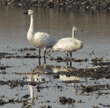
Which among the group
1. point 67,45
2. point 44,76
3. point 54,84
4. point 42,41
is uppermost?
point 42,41

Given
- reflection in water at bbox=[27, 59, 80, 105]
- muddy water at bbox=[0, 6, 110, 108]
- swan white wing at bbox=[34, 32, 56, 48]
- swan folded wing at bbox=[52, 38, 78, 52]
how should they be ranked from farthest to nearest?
swan white wing at bbox=[34, 32, 56, 48] → swan folded wing at bbox=[52, 38, 78, 52] → reflection in water at bbox=[27, 59, 80, 105] → muddy water at bbox=[0, 6, 110, 108]

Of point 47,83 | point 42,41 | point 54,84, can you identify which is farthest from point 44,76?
point 42,41

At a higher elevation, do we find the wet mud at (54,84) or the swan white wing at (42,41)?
the swan white wing at (42,41)

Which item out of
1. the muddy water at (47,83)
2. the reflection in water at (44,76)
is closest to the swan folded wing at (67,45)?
the muddy water at (47,83)

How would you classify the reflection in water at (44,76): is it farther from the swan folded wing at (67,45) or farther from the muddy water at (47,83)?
the swan folded wing at (67,45)

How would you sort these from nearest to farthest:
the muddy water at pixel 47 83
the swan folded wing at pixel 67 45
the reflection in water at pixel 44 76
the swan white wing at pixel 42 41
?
the muddy water at pixel 47 83 → the reflection in water at pixel 44 76 → the swan folded wing at pixel 67 45 → the swan white wing at pixel 42 41

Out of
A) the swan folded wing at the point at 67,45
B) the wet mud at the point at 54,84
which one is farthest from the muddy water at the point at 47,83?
the swan folded wing at the point at 67,45

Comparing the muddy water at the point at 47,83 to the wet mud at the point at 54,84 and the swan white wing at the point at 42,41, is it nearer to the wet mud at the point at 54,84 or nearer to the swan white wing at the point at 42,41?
the wet mud at the point at 54,84

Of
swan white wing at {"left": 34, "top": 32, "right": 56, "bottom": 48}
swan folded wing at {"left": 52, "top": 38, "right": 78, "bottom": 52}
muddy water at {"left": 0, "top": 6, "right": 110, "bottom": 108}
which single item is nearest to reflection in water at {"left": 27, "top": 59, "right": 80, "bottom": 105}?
muddy water at {"left": 0, "top": 6, "right": 110, "bottom": 108}

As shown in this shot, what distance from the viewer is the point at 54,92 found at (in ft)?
35.0

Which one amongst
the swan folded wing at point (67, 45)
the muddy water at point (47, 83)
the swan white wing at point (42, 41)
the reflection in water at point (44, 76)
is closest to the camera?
the muddy water at point (47, 83)

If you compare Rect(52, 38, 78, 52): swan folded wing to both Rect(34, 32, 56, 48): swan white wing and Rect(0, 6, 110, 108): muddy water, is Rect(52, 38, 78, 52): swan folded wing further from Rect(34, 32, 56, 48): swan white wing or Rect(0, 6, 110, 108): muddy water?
Rect(34, 32, 56, 48): swan white wing

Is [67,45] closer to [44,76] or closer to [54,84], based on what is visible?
[44,76]

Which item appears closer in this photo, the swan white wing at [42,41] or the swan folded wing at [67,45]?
the swan folded wing at [67,45]
